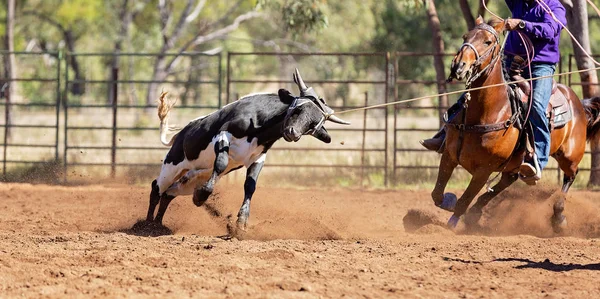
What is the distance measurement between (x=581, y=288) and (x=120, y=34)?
123 feet

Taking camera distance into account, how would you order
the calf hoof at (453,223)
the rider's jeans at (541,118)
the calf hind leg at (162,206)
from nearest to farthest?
the rider's jeans at (541,118), the calf hoof at (453,223), the calf hind leg at (162,206)

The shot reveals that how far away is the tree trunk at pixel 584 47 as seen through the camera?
499 inches

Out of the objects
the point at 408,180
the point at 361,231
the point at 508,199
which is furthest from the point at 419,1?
the point at 361,231

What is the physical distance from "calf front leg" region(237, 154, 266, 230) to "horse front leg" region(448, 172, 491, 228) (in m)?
1.95

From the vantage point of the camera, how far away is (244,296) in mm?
5148

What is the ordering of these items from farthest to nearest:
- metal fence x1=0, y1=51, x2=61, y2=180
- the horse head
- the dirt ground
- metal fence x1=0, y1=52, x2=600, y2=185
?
metal fence x1=0, y1=51, x2=61, y2=180 → metal fence x1=0, y1=52, x2=600, y2=185 → the horse head → the dirt ground

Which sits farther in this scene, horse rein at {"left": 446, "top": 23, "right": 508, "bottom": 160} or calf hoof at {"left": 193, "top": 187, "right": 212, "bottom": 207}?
calf hoof at {"left": 193, "top": 187, "right": 212, "bottom": 207}

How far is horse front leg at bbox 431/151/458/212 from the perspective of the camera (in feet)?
25.8

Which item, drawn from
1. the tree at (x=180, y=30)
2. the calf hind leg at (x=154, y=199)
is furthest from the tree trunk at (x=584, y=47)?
the tree at (x=180, y=30)

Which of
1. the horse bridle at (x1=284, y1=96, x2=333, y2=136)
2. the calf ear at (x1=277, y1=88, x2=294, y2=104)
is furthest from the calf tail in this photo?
the horse bridle at (x1=284, y1=96, x2=333, y2=136)

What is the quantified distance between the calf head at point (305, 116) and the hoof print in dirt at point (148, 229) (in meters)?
1.81

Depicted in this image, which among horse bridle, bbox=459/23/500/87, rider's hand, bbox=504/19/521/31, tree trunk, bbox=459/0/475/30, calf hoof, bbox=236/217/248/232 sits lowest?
calf hoof, bbox=236/217/248/232

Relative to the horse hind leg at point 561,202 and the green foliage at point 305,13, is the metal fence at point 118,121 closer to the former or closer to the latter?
the green foliage at point 305,13

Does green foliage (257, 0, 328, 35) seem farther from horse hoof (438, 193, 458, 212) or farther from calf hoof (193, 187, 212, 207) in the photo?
calf hoof (193, 187, 212, 207)
